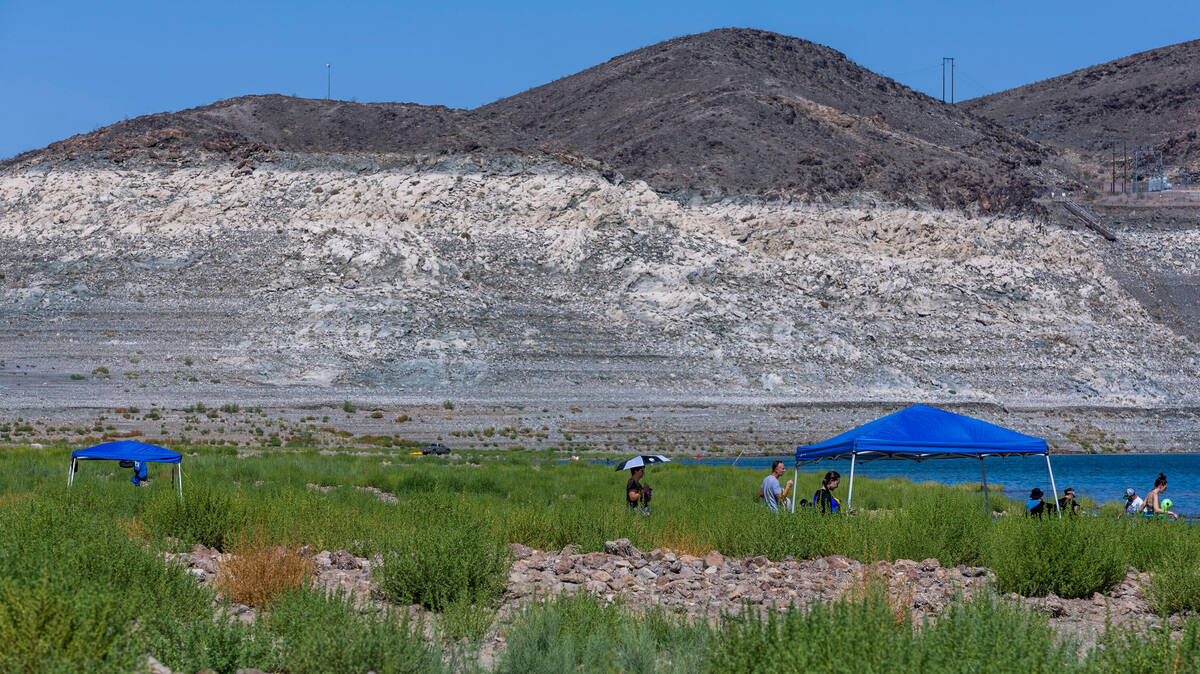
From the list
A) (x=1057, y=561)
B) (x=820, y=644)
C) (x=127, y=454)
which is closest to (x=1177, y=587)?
(x=1057, y=561)

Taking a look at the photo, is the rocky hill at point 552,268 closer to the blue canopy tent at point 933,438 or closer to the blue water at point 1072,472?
the blue water at point 1072,472

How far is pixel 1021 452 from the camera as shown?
16.5 meters

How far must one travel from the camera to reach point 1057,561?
10.5 metres

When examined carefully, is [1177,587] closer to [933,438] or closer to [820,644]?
[820,644]

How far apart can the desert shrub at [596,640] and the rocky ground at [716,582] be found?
39cm

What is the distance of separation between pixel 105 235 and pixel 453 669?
57425 millimetres

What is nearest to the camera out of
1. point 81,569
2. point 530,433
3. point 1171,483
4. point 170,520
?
point 81,569

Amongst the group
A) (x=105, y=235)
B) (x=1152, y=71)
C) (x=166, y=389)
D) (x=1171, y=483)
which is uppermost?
(x=1152, y=71)

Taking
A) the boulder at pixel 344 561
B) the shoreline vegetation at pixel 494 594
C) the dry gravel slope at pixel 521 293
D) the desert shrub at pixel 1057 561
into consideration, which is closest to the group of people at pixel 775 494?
the shoreline vegetation at pixel 494 594

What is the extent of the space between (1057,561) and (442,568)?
19.6 ft

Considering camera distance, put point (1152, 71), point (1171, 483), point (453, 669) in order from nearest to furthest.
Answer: point (453, 669)
point (1171, 483)
point (1152, 71)

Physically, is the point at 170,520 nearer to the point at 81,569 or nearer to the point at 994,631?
the point at 81,569

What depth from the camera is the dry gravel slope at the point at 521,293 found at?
4875 cm

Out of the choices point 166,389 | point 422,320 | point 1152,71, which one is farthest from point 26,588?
point 1152,71
